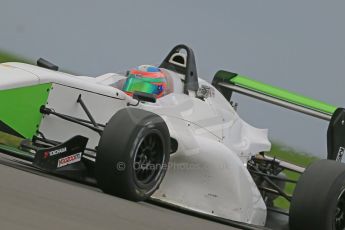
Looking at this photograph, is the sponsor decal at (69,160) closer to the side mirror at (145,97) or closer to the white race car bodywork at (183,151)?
the white race car bodywork at (183,151)

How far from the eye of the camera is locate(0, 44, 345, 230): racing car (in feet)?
21.8

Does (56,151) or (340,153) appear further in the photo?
(340,153)

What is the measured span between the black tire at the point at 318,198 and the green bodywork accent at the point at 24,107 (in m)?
2.26

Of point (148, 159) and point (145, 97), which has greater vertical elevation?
point (145, 97)

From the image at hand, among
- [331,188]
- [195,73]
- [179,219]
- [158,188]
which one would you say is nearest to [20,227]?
[179,219]

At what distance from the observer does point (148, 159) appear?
272 inches

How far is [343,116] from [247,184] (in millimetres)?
1571

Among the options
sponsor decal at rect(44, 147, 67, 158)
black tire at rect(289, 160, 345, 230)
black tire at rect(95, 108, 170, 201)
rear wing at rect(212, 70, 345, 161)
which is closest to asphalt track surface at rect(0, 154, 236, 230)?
black tire at rect(95, 108, 170, 201)

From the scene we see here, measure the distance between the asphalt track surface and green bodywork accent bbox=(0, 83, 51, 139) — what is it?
26.9 inches

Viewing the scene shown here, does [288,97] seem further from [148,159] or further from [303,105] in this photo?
[148,159]

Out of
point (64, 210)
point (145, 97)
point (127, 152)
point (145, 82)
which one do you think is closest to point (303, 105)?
point (145, 82)

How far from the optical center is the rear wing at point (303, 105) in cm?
865

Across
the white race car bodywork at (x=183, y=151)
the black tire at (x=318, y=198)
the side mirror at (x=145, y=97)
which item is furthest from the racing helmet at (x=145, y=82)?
the black tire at (x=318, y=198)

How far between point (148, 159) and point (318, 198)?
A: 1472 mm
